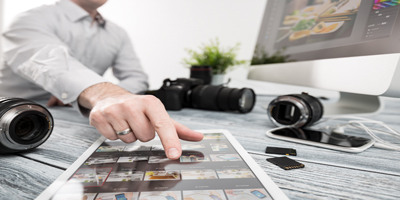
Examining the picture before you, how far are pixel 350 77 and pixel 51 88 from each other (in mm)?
662

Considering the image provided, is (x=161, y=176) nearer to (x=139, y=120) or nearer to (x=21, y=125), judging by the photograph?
(x=139, y=120)

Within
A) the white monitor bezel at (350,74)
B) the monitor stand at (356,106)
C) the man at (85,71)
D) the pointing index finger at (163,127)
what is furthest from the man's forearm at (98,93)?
the monitor stand at (356,106)

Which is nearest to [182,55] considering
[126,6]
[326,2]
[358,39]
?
[126,6]

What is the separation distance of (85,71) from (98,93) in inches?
4.2

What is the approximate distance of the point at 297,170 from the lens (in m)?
0.30

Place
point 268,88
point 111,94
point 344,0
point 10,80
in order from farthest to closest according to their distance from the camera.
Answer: point 268,88 → point 10,80 → point 344,0 → point 111,94

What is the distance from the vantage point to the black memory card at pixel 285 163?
0.30 meters

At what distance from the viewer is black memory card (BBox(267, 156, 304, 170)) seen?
0.99 ft

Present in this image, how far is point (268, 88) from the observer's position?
4.96 feet

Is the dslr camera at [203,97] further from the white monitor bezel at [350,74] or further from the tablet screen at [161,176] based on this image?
the tablet screen at [161,176]

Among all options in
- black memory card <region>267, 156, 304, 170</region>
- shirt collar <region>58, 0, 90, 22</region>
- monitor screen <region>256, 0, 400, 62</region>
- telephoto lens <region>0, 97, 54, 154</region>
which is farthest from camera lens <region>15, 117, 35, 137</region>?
shirt collar <region>58, 0, 90, 22</region>

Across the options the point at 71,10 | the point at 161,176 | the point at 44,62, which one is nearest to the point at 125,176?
the point at 161,176

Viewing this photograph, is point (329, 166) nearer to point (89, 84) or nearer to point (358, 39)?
point (358, 39)

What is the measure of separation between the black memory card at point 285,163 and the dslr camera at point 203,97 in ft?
1.29
